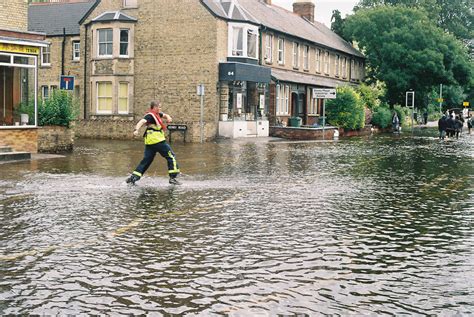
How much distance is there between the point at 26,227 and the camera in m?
9.16

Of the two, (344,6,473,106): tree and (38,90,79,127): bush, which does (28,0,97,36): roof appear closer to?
(38,90,79,127): bush

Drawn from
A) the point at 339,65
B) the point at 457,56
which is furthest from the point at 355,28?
the point at 457,56

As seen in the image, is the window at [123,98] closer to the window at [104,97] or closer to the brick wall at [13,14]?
the window at [104,97]

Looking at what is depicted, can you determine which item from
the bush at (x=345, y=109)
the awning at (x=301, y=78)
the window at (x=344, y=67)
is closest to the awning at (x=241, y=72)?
the awning at (x=301, y=78)

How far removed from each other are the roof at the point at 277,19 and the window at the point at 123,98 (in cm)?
684

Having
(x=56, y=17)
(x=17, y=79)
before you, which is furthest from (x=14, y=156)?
(x=56, y=17)

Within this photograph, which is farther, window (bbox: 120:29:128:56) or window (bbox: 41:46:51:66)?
window (bbox: 41:46:51:66)

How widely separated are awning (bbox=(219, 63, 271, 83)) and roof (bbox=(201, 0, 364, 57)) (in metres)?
2.61

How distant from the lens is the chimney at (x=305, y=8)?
59.2 meters

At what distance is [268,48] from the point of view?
4353 centimetres

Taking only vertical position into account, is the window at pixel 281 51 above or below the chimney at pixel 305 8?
below

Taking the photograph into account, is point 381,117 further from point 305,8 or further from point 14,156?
point 14,156

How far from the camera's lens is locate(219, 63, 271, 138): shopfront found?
36.8m

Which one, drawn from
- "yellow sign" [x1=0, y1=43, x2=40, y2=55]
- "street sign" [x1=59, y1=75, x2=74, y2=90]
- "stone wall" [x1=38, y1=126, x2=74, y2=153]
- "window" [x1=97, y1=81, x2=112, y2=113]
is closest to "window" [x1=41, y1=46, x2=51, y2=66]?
"window" [x1=97, y1=81, x2=112, y2=113]
